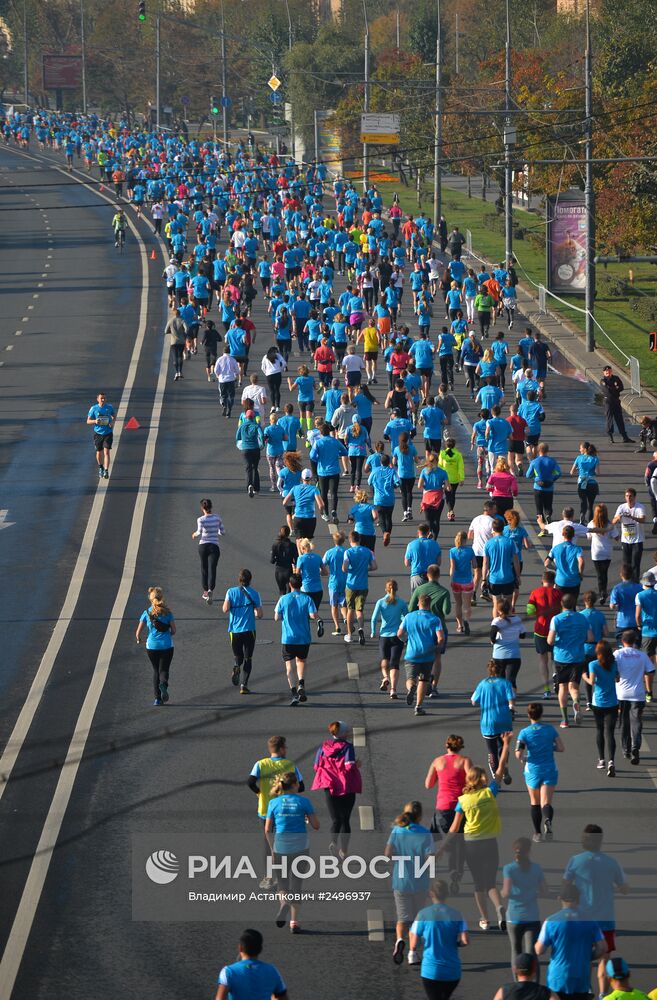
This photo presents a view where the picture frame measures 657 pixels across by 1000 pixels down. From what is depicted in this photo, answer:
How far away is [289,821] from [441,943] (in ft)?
6.55

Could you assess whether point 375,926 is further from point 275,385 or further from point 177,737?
point 275,385

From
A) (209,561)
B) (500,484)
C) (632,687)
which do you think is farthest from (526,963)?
(500,484)

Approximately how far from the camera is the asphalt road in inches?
485

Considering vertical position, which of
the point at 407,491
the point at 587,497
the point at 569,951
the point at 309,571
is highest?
the point at 407,491

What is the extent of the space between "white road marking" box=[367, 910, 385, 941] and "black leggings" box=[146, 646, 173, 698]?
17.3ft

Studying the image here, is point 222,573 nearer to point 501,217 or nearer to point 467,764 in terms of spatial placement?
point 467,764

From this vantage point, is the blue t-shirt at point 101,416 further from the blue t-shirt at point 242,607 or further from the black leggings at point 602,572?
the blue t-shirt at point 242,607

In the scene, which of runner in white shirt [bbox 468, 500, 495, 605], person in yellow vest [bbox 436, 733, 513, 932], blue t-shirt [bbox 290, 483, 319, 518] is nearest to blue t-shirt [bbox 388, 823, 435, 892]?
person in yellow vest [bbox 436, 733, 513, 932]

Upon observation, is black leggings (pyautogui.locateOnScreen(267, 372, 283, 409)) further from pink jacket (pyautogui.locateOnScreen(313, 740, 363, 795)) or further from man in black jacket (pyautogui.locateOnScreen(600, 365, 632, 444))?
pink jacket (pyautogui.locateOnScreen(313, 740, 363, 795))

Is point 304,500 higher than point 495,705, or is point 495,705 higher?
point 304,500

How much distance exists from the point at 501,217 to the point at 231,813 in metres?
58.2

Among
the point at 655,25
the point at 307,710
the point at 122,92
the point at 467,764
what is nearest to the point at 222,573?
the point at 307,710

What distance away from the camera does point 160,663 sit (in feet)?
58.4

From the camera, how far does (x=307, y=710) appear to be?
1758cm
